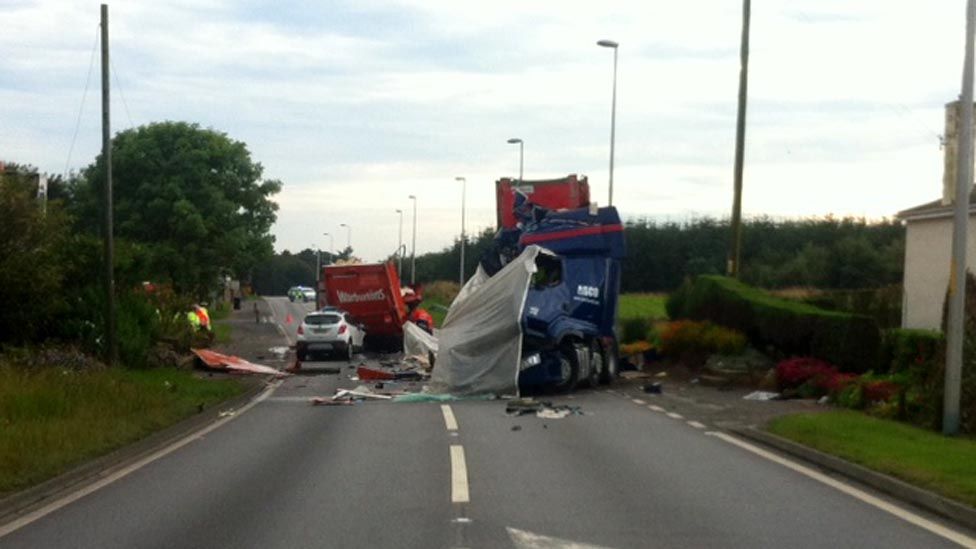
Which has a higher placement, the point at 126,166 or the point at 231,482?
the point at 126,166

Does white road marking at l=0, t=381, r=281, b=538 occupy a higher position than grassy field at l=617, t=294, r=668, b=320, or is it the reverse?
grassy field at l=617, t=294, r=668, b=320

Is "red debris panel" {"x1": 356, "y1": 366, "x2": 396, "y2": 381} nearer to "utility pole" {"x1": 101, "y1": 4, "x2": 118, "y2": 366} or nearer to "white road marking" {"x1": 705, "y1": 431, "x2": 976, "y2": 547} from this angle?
"utility pole" {"x1": 101, "y1": 4, "x2": 118, "y2": 366}

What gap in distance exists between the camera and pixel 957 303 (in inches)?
683

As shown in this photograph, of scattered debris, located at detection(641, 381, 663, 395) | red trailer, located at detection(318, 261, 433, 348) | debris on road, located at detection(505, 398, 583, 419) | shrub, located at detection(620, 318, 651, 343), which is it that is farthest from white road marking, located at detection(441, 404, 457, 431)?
red trailer, located at detection(318, 261, 433, 348)

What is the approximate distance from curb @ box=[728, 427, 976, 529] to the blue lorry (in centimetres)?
918

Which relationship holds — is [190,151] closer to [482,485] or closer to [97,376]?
[97,376]

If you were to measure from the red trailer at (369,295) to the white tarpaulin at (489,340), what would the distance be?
2050 centimetres

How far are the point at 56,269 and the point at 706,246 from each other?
4776cm

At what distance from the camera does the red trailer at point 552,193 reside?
31922 millimetres

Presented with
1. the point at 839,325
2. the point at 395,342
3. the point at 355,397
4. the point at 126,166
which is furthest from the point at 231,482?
the point at 126,166

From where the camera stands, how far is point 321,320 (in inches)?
1726

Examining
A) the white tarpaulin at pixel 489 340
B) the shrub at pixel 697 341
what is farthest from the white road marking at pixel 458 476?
the shrub at pixel 697 341

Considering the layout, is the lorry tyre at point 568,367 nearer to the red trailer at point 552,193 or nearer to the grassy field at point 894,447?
the red trailer at point 552,193

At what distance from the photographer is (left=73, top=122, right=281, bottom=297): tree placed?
255 ft
